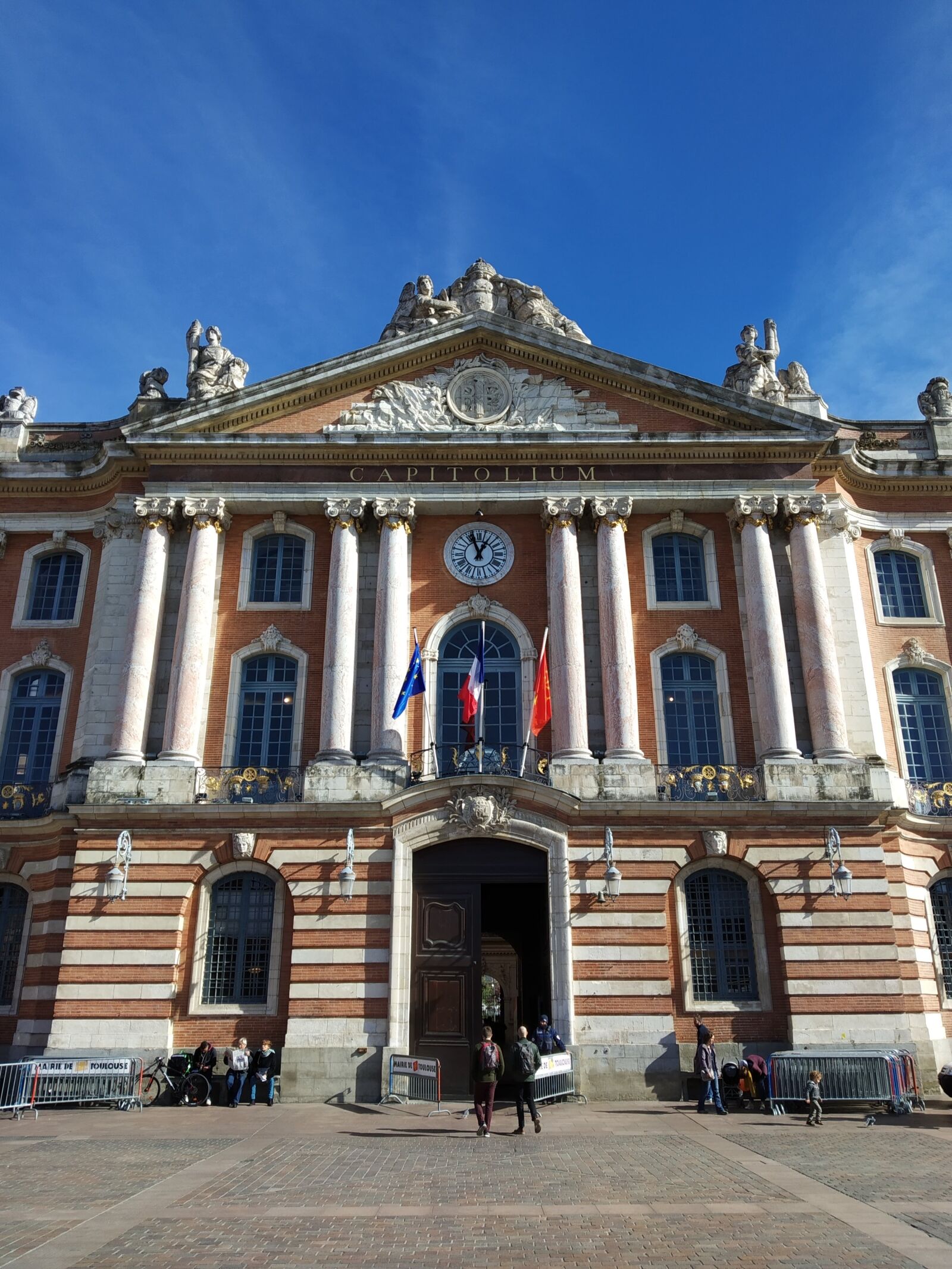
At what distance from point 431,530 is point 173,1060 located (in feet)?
44.7

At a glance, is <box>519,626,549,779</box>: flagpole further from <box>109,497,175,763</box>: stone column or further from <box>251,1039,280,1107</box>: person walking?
<box>109,497,175,763</box>: stone column

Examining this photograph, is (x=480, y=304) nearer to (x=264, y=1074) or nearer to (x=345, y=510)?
(x=345, y=510)

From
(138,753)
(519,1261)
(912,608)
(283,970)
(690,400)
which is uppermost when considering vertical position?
(690,400)

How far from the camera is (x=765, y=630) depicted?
24.3 metres

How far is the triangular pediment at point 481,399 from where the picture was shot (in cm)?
2592

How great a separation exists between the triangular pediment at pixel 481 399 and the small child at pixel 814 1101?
591 inches

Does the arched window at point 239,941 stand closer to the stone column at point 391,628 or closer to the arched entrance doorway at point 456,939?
the arched entrance doorway at point 456,939

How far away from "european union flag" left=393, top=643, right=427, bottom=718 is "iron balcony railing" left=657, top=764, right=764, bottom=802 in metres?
5.90

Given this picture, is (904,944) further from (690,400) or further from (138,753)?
(138,753)

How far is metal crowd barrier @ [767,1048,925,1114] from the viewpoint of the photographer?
726 inches

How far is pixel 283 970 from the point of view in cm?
2203

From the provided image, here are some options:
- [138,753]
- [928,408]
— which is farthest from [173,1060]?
[928,408]

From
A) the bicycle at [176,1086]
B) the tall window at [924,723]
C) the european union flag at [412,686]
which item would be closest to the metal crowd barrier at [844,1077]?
the tall window at [924,723]

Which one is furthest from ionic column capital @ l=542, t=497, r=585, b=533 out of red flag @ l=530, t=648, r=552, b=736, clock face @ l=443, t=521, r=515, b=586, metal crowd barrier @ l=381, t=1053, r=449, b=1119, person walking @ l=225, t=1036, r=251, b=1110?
person walking @ l=225, t=1036, r=251, b=1110
